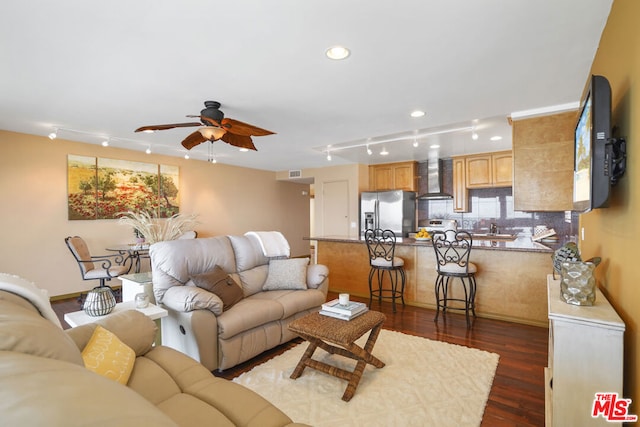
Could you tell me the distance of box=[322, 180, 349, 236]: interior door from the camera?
7.07 meters

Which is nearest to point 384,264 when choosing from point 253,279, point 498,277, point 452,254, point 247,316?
point 452,254

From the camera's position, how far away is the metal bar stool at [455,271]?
363 centimetres

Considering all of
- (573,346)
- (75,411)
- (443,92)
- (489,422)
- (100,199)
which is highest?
(443,92)

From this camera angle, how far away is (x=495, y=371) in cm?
250

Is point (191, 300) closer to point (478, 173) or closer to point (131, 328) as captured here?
point (131, 328)

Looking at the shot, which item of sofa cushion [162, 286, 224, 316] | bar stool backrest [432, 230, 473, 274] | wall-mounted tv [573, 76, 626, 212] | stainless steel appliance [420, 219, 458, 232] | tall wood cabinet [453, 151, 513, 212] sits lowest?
sofa cushion [162, 286, 224, 316]

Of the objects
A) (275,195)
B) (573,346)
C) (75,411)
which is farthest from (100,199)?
(573,346)

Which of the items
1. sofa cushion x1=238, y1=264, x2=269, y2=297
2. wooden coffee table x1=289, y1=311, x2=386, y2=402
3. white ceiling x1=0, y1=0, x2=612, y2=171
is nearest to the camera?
white ceiling x1=0, y1=0, x2=612, y2=171

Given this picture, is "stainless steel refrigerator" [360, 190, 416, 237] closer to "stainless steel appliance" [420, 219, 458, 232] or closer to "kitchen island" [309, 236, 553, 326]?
"stainless steel appliance" [420, 219, 458, 232]

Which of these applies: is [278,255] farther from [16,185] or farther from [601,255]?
[16,185]

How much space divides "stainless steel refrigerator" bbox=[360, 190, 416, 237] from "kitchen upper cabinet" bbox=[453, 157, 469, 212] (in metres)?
0.85

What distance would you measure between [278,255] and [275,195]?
16.5ft

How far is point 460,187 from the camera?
600cm

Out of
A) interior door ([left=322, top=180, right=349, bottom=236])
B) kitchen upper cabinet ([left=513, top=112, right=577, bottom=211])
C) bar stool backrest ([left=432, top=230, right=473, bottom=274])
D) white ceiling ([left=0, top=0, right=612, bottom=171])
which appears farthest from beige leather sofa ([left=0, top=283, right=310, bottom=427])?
interior door ([left=322, top=180, right=349, bottom=236])
